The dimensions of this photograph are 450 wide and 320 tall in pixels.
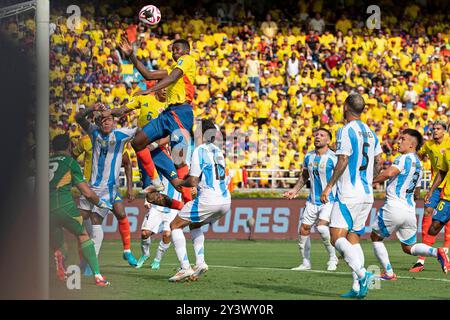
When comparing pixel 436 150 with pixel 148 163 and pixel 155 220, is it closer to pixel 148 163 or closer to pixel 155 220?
pixel 155 220

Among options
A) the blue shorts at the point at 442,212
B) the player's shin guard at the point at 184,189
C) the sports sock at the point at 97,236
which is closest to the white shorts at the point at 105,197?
the sports sock at the point at 97,236

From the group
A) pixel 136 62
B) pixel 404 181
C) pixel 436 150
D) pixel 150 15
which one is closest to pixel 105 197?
pixel 136 62

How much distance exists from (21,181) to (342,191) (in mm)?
4559

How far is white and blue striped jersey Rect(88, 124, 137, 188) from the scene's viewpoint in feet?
47.0

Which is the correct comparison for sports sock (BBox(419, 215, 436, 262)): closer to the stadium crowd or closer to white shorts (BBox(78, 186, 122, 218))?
white shorts (BBox(78, 186, 122, 218))

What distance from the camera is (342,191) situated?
11312 mm

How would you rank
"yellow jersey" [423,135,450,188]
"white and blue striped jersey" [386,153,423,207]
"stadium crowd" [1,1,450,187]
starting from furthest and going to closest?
"stadium crowd" [1,1,450,187], "yellow jersey" [423,135,450,188], "white and blue striped jersey" [386,153,423,207]

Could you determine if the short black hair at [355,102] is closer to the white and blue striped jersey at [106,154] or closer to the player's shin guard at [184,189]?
the player's shin guard at [184,189]

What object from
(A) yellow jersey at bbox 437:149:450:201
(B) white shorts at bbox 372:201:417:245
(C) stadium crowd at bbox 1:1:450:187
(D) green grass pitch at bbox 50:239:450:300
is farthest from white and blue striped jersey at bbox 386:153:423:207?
(C) stadium crowd at bbox 1:1:450:187

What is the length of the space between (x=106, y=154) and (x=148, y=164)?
1.10 meters

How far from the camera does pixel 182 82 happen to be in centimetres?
1273

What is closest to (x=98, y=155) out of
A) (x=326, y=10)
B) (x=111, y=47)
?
(x=111, y=47)

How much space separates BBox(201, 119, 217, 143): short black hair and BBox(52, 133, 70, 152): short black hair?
1868mm

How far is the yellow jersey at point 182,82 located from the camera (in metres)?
12.6
